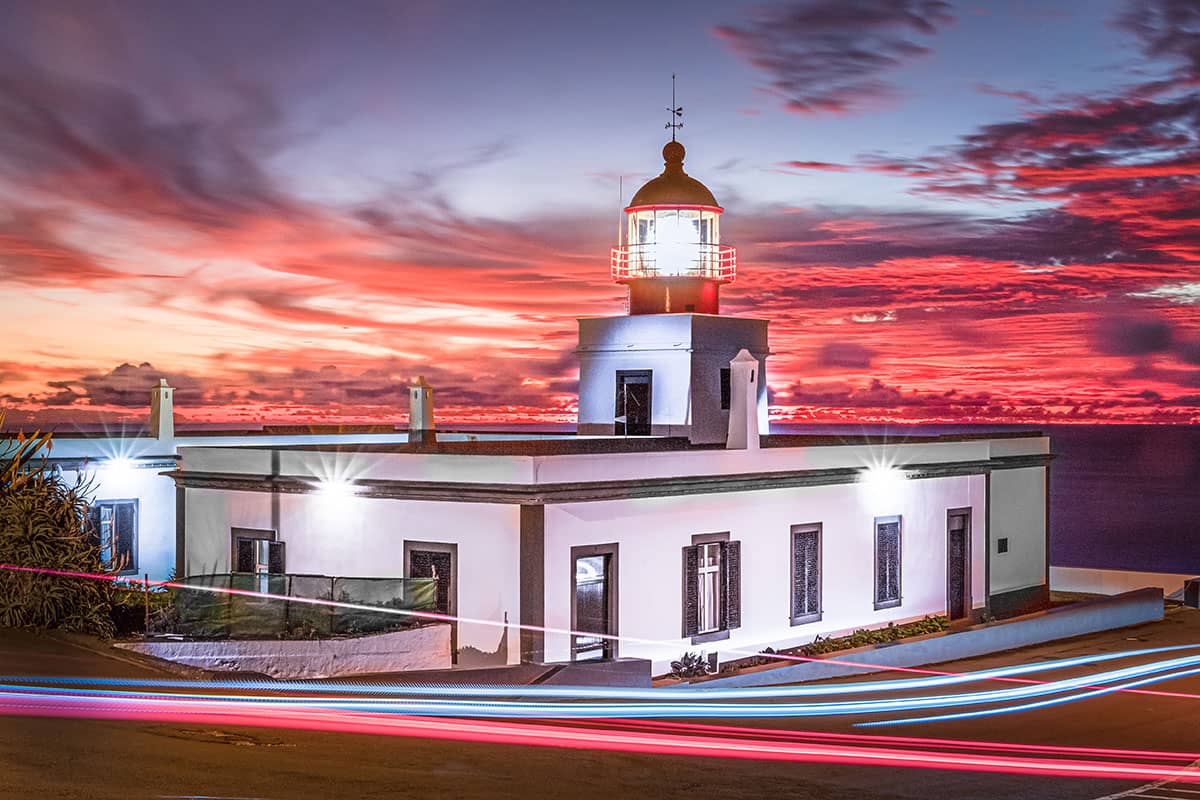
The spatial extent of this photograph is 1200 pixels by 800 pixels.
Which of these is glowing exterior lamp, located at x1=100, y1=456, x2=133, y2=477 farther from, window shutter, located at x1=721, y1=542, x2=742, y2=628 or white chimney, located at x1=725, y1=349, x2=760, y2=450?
window shutter, located at x1=721, y1=542, x2=742, y2=628

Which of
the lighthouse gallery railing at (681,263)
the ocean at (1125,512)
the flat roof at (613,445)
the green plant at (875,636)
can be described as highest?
the lighthouse gallery railing at (681,263)

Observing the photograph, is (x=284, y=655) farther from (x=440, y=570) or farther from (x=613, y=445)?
(x=613, y=445)

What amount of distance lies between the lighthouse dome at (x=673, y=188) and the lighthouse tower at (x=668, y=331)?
2cm

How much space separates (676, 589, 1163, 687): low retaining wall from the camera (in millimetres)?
19062

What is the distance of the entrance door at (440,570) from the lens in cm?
1750

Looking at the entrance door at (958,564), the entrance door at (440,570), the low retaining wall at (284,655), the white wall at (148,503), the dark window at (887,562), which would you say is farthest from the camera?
the entrance door at (958,564)

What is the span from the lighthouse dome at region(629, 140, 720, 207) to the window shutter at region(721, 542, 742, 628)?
8215mm

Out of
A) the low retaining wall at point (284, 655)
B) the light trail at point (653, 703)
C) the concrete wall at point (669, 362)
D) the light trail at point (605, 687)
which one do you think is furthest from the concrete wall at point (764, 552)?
the concrete wall at point (669, 362)

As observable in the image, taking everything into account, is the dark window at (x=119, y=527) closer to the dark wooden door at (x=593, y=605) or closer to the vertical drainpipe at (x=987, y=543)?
the dark wooden door at (x=593, y=605)

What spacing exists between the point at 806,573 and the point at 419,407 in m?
10.1

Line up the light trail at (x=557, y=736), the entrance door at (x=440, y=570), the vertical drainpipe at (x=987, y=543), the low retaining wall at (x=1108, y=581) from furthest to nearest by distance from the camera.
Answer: the low retaining wall at (x=1108, y=581)
the vertical drainpipe at (x=987, y=543)
the entrance door at (x=440, y=570)
the light trail at (x=557, y=736)

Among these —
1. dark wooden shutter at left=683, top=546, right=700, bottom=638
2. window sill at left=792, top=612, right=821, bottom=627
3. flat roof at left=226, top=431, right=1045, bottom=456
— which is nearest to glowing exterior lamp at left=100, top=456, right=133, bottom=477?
flat roof at left=226, top=431, right=1045, bottom=456

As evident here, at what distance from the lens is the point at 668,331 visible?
25.0 metres

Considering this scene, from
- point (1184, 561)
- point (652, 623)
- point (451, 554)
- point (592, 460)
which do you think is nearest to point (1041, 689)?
point (652, 623)
